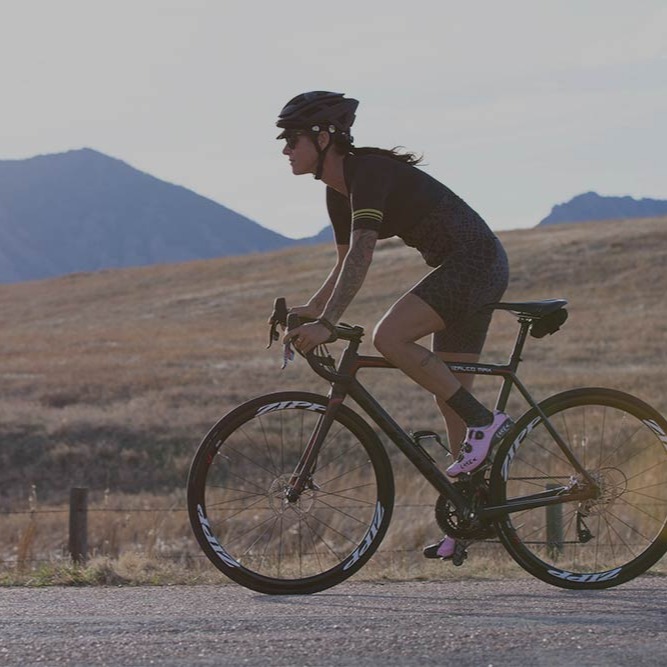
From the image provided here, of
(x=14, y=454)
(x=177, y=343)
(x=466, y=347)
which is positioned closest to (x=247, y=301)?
(x=177, y=343)

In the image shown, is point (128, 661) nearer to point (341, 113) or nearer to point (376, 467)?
point (376, 467)

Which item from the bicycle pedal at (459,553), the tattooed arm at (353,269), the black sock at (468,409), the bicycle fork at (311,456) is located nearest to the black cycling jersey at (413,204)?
the tattooed arm at (353,269)

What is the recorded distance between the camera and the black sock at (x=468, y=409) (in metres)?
5.21

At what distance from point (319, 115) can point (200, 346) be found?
107 feet

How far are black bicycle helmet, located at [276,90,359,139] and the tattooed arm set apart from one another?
0.52 metres

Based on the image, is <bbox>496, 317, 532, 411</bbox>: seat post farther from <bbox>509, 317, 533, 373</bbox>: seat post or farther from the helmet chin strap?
the helmet chin strap

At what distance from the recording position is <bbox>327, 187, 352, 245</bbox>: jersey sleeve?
18.2 feet

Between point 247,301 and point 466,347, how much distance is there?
47021 mm

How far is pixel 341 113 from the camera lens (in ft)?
17.3

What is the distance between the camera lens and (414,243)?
17.8 feet

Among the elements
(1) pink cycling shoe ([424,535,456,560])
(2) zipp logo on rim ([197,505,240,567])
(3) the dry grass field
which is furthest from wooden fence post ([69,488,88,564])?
(1) pink cycling shoe ([424,535,456,560])

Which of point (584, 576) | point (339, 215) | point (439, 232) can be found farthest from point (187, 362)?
point (584, 576)

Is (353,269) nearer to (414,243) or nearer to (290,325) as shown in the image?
(290,325)

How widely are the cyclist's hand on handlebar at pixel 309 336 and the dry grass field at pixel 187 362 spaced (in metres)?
2.78
